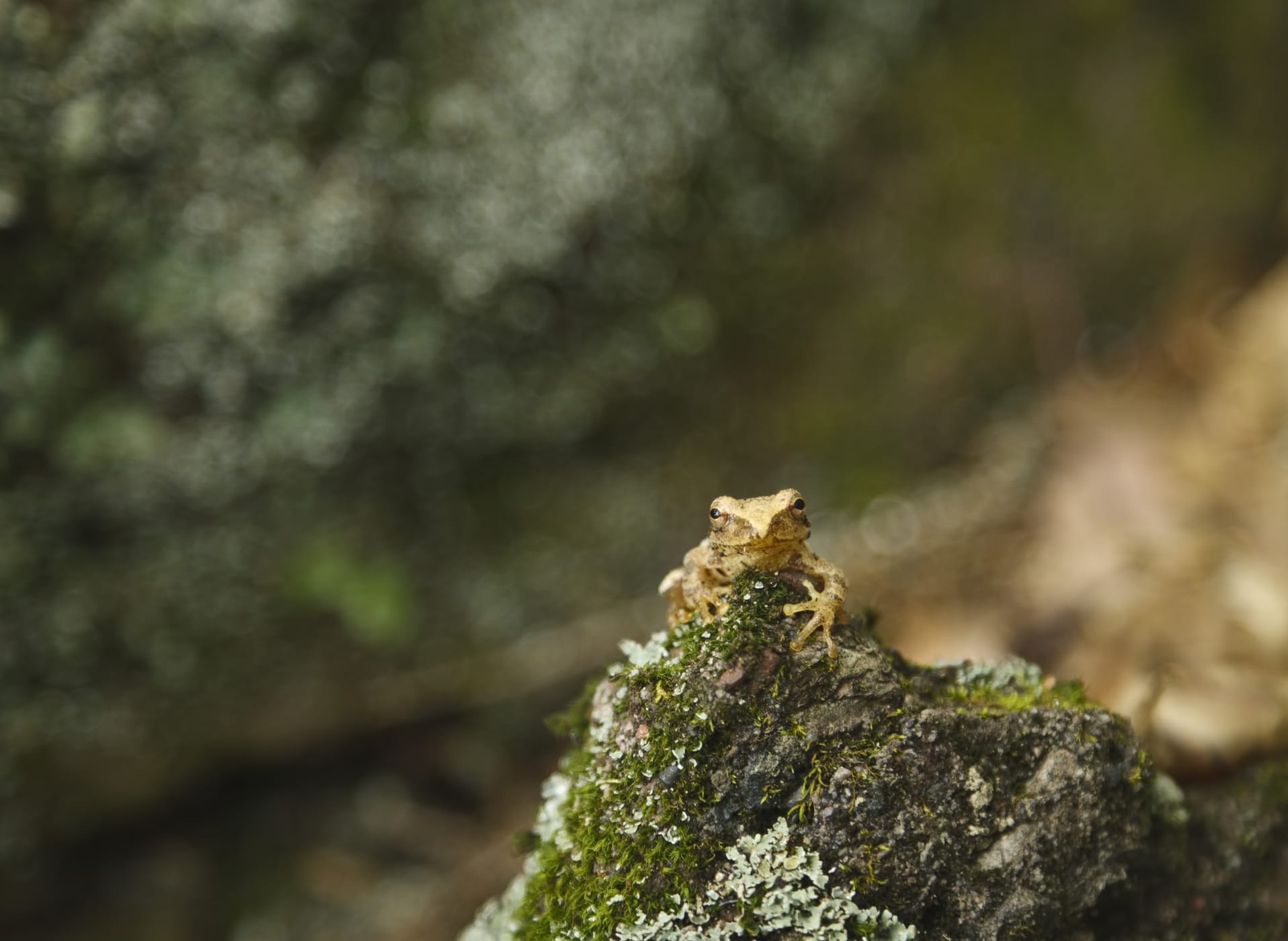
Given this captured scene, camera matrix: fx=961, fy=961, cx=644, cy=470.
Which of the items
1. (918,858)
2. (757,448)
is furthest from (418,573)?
(918,858)

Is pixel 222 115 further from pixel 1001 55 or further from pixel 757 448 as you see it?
pixel 1001 55

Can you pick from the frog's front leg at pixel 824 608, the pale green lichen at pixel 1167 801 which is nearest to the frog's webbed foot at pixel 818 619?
the frog's front leg at pixel 824 608

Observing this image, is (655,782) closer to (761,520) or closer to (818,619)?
(818,619)

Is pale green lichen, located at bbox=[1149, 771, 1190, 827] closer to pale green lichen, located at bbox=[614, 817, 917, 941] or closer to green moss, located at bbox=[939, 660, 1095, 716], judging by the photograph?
green moss, located at bbox=[939, 660, 1095, 716]

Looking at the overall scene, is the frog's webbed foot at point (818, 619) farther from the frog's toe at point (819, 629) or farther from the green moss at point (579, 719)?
the green moss at point (579, 719)

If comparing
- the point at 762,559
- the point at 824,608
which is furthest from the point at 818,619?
the point at 762,559
